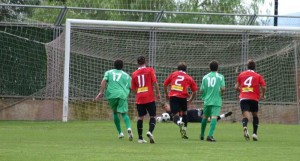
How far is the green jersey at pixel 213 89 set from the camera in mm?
20250

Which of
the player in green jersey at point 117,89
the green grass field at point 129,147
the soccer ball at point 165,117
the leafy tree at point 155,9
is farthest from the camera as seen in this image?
the leafy tree at point 155,9

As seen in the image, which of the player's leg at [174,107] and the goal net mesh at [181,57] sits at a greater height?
the goal net mesh at [181,57]

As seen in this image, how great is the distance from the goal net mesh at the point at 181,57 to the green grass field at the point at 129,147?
589cm

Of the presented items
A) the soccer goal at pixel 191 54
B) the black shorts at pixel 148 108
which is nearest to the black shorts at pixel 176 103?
the black shorts at pixel 148 108

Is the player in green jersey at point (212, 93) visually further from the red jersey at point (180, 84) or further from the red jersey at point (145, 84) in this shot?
the red jersey at point (145, 84)

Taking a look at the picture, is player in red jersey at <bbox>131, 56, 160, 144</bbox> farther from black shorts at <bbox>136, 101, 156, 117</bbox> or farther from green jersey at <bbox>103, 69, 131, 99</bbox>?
green jersey at <bbox>103, 69, 131, 99</bbox>

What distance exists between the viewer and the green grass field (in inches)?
552

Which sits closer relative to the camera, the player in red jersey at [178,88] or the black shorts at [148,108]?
the black shorts at [148,108]

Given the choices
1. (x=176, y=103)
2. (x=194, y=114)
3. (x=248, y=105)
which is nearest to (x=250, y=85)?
(x=248, y=105)

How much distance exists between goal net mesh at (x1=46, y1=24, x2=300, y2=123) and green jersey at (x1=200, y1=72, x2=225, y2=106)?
10141mm

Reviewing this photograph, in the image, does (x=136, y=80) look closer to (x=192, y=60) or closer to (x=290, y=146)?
(x=290, y=146)

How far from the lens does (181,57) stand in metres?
31.5

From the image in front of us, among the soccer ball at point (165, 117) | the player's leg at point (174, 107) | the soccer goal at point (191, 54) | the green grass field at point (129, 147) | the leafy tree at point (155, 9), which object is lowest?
the green grass field at point (129, 147)

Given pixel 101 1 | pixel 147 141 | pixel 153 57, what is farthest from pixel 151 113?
pixel 101 1
